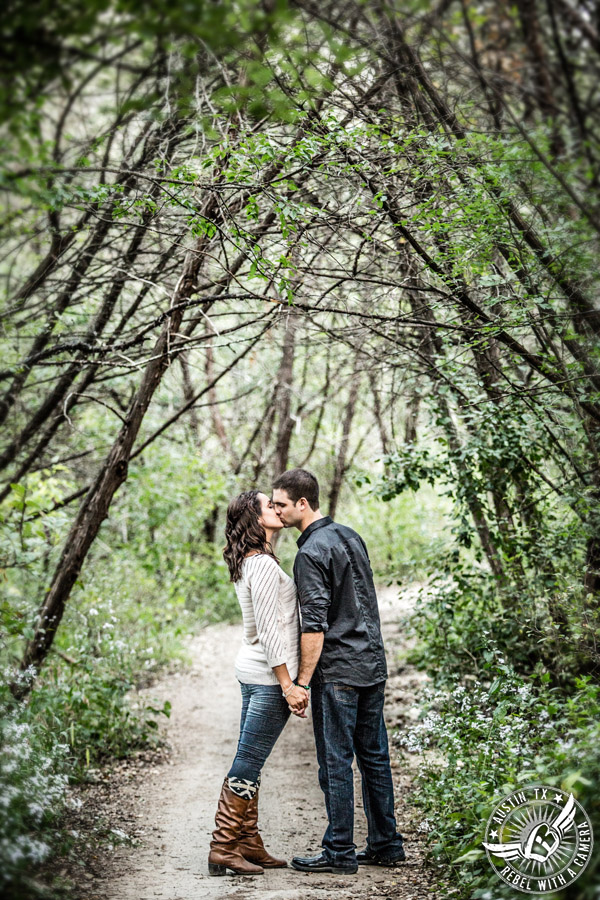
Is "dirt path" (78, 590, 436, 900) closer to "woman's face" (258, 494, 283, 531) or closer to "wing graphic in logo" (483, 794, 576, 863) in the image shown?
"wing graphic in logo" (483, 794, 576, 863)

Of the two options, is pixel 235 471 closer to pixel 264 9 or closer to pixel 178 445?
pixel 178 445

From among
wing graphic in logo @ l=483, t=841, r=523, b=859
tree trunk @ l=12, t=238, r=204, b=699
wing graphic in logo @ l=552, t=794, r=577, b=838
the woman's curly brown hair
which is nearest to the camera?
wing graphic in logo @ l=552, t=794, r=577, b=838

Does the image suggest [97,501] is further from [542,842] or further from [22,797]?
[542,842]

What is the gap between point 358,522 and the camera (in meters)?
15.8

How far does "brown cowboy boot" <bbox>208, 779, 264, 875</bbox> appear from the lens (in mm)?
3746

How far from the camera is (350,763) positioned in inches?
150

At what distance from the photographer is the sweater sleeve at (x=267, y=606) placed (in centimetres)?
375

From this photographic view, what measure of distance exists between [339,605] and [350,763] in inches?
32.9

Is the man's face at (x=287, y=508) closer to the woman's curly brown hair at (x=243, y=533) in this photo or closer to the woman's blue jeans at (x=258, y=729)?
the woman's curly brown hair at (x=243, y=533)

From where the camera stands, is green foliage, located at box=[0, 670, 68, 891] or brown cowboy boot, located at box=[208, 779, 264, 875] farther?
brown cowboy boot, located at box=[208, 779, 264, 875]

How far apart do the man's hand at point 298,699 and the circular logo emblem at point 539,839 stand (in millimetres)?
1070

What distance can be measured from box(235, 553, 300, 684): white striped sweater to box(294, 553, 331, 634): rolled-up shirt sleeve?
127mm

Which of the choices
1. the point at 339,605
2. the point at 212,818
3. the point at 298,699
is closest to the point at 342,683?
the point at 298,699

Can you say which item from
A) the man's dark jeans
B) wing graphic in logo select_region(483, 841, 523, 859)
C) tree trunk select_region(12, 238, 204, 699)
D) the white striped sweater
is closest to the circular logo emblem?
wing graphic in logo select_region(483, 841, 523, 859)
